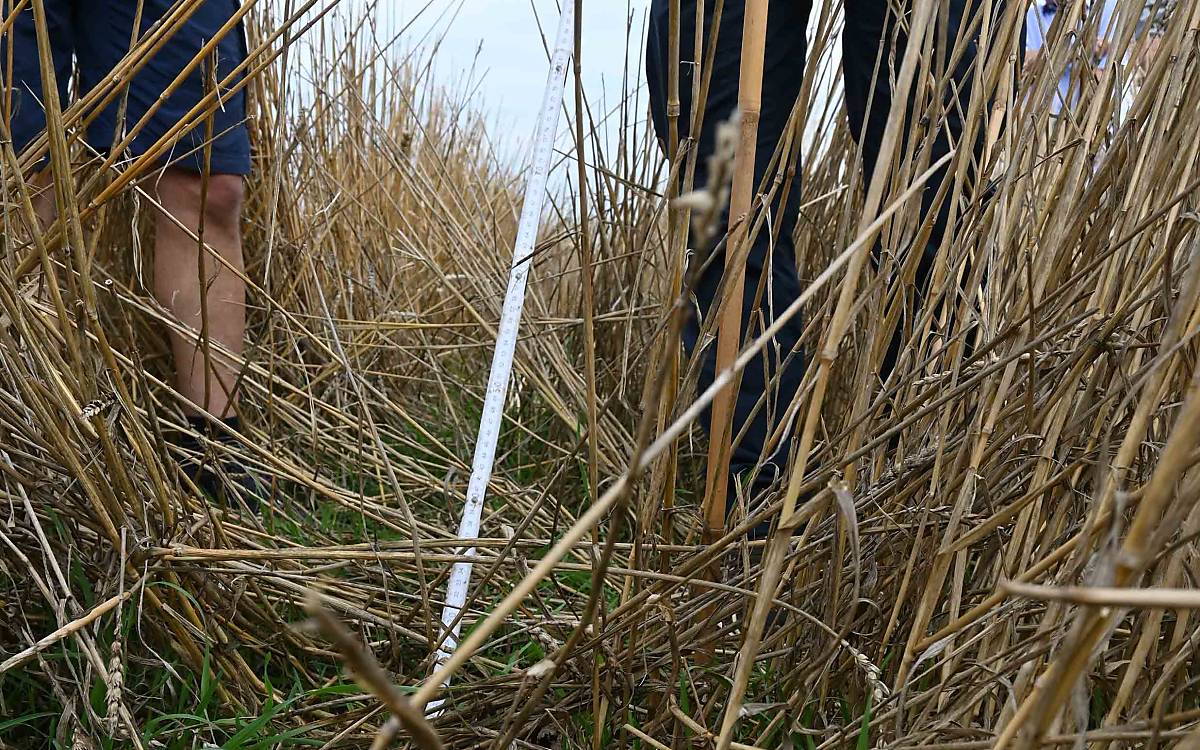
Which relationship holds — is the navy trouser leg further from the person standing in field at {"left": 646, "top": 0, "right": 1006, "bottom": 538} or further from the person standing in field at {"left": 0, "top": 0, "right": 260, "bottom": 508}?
the person standing in field at {"left": 0, "top": 0, "right": 260, "bottom": 508}

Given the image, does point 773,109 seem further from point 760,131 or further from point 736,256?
point 736,256

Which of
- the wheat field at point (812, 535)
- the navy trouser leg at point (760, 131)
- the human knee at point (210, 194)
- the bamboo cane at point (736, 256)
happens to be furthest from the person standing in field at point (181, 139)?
the bamboo cane at point (736, 256)

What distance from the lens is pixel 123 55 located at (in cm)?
131

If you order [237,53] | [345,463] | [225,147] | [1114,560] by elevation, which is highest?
[237,53]

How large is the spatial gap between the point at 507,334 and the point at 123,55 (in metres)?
0.81

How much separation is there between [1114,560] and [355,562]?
0.72 meters

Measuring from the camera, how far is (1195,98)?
59 cm

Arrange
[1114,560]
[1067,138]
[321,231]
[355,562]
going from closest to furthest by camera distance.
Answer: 1. [1114,560]
2. [1067,138]
3. [355,562]
4. [321,231]

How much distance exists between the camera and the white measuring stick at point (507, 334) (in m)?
0.83

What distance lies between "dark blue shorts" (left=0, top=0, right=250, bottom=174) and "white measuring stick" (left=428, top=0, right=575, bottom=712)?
0.58 metres

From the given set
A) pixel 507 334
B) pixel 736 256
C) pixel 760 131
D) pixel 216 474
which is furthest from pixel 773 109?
pixel 216 474

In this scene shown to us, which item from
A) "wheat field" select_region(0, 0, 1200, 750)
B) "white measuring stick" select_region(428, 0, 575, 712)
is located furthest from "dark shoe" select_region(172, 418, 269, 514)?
"white measuring stick" select_region(428, 0, 575, 712)

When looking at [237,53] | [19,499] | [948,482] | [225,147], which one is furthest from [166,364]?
[948,482]

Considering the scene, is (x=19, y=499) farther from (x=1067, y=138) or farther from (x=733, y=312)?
(x=1067, y=138)
